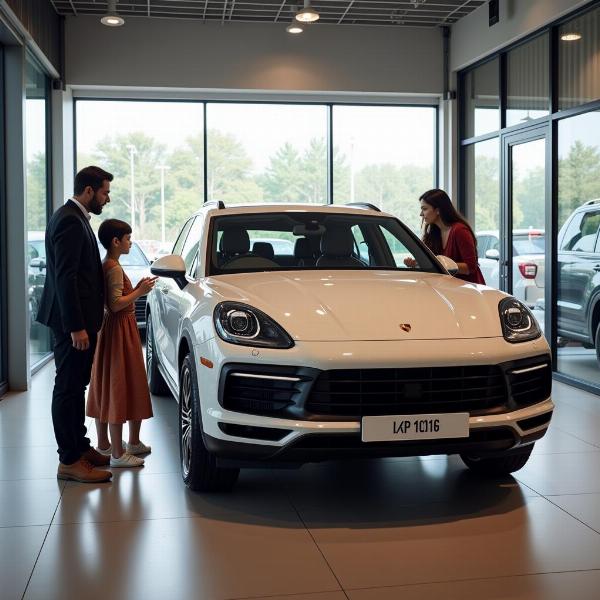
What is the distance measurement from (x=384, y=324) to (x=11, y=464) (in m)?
2.28

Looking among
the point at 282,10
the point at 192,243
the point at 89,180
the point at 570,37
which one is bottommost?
the point at 192,243

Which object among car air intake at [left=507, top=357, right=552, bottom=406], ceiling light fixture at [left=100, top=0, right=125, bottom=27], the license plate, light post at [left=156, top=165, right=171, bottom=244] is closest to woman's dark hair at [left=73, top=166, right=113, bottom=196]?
the license plate

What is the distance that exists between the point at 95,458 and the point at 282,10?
6.47 metres

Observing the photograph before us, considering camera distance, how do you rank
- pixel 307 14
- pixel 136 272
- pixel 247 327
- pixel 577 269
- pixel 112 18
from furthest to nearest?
1. pixel 136 272
2. pixel 112 18
3. pixel 307 14
4. pixel 577 269
5. pixel 247 327

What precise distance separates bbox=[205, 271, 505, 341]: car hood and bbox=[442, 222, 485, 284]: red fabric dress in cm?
137

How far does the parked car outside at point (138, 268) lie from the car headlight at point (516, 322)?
6016mm

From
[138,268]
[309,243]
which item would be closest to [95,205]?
[309,243]

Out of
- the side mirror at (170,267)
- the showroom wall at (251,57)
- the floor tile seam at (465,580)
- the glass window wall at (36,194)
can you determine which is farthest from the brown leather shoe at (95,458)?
the showroom wall at (251,57)

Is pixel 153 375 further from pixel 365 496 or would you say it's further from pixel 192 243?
pixel 365 496

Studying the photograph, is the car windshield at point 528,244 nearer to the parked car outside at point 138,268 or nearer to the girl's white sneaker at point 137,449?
the parked car outside at point 138,268

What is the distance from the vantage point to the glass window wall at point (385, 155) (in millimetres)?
10648

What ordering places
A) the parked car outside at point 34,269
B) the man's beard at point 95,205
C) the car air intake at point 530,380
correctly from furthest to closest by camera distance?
the parked car outside at point 34,269 → the man's beard at point 95,205 → the car air intake at point 530,380

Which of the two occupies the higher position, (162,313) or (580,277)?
(580,277)

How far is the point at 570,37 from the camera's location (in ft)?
24.1
